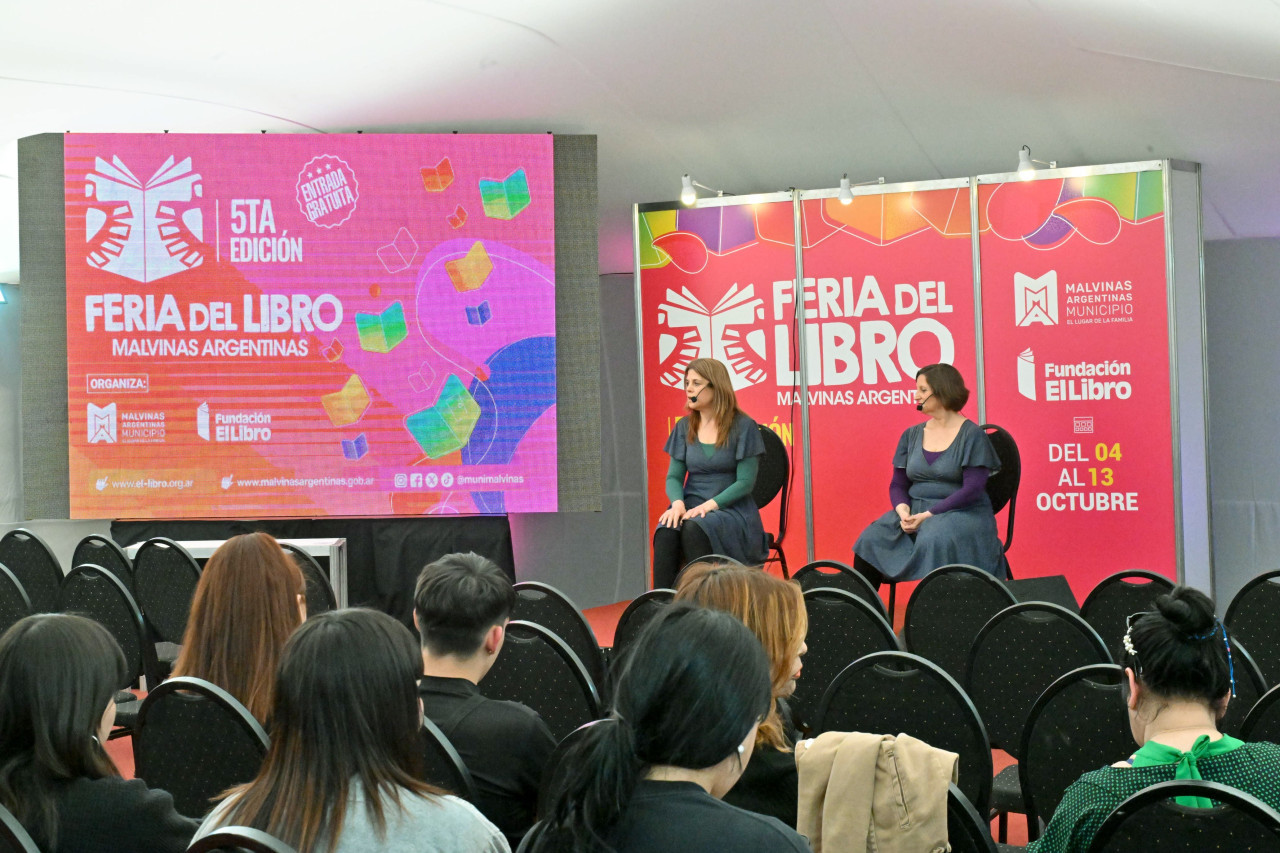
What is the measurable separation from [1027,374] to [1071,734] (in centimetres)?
448

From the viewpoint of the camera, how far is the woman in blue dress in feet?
18.2

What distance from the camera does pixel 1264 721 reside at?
2096mm

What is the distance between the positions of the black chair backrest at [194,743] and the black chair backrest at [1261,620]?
2.52 meters

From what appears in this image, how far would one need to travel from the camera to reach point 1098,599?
136 inches

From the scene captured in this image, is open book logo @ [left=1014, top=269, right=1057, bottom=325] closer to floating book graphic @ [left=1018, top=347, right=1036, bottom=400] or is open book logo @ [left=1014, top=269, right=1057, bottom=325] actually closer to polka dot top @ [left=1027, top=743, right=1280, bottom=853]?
floating book graphic @ [left=1018, top=347, right=1036, bottom=400]

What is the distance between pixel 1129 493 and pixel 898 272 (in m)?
1.75

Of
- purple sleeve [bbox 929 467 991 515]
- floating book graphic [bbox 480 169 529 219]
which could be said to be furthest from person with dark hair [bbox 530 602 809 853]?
floating book graphic [bbox 480 169 529 219]

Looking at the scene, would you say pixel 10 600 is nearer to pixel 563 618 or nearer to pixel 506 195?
pixel 563 618

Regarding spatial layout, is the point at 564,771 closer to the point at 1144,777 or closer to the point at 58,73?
the point at 1144,777

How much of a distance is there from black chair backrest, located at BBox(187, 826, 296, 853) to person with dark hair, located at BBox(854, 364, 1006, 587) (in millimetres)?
4299

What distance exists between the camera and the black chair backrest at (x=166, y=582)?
406cm

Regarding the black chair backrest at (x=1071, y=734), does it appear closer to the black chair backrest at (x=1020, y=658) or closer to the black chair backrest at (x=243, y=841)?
the black chair backrest at (x=1020, y=658)

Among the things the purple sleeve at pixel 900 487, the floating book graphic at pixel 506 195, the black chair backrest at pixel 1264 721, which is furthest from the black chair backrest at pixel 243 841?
the floating book graphic at pixel 506 195

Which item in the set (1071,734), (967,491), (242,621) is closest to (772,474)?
(967,491)
